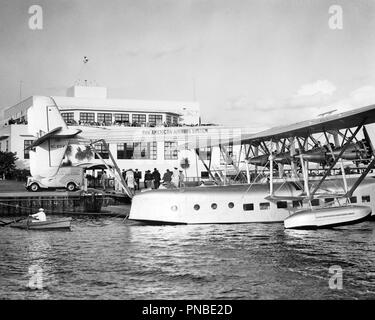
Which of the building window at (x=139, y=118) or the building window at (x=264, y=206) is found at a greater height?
the building window at (x=139, y=118)

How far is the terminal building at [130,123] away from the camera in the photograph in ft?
162

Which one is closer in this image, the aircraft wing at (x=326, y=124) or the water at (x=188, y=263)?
the water at (x=188, y=263)

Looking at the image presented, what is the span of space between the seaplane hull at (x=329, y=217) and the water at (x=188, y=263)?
392mm

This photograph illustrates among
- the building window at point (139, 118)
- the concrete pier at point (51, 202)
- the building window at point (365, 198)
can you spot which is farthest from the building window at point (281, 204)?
the building window at point (139, 118)

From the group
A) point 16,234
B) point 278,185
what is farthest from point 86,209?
point 278,185

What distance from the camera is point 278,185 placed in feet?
84.8

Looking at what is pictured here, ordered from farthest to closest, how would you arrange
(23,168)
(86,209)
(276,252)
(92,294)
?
1. (23,168)
2. (86,209)
3. (276,252)
4. (92,294)

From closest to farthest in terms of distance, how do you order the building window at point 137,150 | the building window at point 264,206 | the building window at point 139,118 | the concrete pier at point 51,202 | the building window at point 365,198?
the building window at point 264,206 → the building window at point 365,198 → the concrete pier at point 51,202 → the building window at point 137,150 → the building window at point 139,118

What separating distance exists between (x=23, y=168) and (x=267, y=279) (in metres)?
39.6

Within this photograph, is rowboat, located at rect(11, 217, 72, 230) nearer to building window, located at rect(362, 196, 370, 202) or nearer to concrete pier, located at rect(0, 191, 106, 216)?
concrete pier, located at rect(0, 191, 106, 216)

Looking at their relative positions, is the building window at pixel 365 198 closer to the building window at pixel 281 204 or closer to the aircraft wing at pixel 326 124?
the building window at pixel 281 204

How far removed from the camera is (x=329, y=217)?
825 inches
